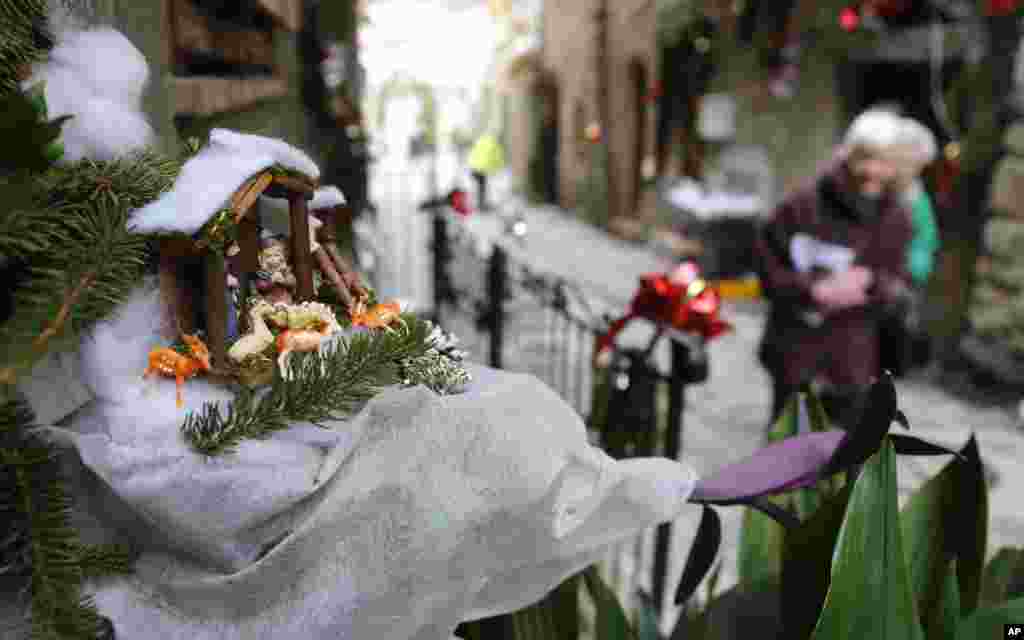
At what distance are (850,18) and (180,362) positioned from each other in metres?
4.47

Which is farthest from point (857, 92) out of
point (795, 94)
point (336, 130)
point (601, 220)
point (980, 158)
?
point (336, 130)

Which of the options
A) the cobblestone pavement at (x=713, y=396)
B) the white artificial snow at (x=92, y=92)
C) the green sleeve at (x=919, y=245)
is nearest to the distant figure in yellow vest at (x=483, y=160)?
the cobblestone pavement at (x=713, y=396)

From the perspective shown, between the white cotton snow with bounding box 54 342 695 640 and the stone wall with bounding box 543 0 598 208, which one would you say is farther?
the stone wall with bounding box 543 0 598 208

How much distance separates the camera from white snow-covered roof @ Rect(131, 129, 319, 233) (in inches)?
22.4

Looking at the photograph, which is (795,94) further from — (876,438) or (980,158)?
(876,438)

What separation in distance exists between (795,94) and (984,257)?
170 cm

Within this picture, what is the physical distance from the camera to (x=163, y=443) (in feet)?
1.90

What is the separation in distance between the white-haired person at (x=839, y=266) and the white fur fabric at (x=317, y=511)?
1.92 meters

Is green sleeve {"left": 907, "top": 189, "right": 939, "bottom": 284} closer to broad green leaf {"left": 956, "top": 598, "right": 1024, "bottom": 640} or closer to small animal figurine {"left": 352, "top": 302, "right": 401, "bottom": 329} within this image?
broad green leaf {"left": 956, "top": 598, "right": 1024, "bottom": 640}

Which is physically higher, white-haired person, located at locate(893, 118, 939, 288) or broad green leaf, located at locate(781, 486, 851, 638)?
white-haired person, located at locate(893, 118, 939, 288)

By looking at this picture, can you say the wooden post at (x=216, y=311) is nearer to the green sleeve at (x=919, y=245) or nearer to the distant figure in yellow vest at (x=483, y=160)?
the distant figure in yellow vest at (x=483, y=160)

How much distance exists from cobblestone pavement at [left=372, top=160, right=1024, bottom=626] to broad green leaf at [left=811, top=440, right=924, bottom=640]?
21.0 inches

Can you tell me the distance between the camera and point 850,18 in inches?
170

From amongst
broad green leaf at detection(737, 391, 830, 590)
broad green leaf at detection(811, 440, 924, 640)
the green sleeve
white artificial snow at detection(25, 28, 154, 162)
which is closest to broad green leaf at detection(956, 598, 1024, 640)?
broad green leaf at detection(811, 440, 924, 640)
